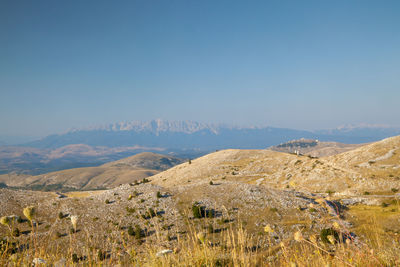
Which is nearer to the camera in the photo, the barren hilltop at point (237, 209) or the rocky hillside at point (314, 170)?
the barren hilltop at point (237, 209)

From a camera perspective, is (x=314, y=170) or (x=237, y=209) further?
(x=314, y=170)

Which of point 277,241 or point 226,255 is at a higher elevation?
point 226,255

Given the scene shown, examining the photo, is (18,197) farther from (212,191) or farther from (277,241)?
(277,241)

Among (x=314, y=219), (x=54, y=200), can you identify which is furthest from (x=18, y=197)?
(x=314, y=219)

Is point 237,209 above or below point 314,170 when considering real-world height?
below

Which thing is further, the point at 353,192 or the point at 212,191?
the point at 353,192

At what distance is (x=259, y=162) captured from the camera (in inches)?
3573

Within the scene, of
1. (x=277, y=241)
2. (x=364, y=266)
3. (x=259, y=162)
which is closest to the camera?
(x=364, y=266)

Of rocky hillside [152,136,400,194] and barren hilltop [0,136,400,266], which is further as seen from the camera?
rocky hillside [152,136,400,194]

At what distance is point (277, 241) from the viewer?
27125 millimetres

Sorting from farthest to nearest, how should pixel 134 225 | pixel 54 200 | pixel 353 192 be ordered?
pixel 353 192
pixel 54 200
pixel 134 225

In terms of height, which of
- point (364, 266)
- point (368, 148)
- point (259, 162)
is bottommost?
point (259, 162)

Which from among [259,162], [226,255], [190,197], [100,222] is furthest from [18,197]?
[259,162]

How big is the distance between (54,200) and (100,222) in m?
15.2
